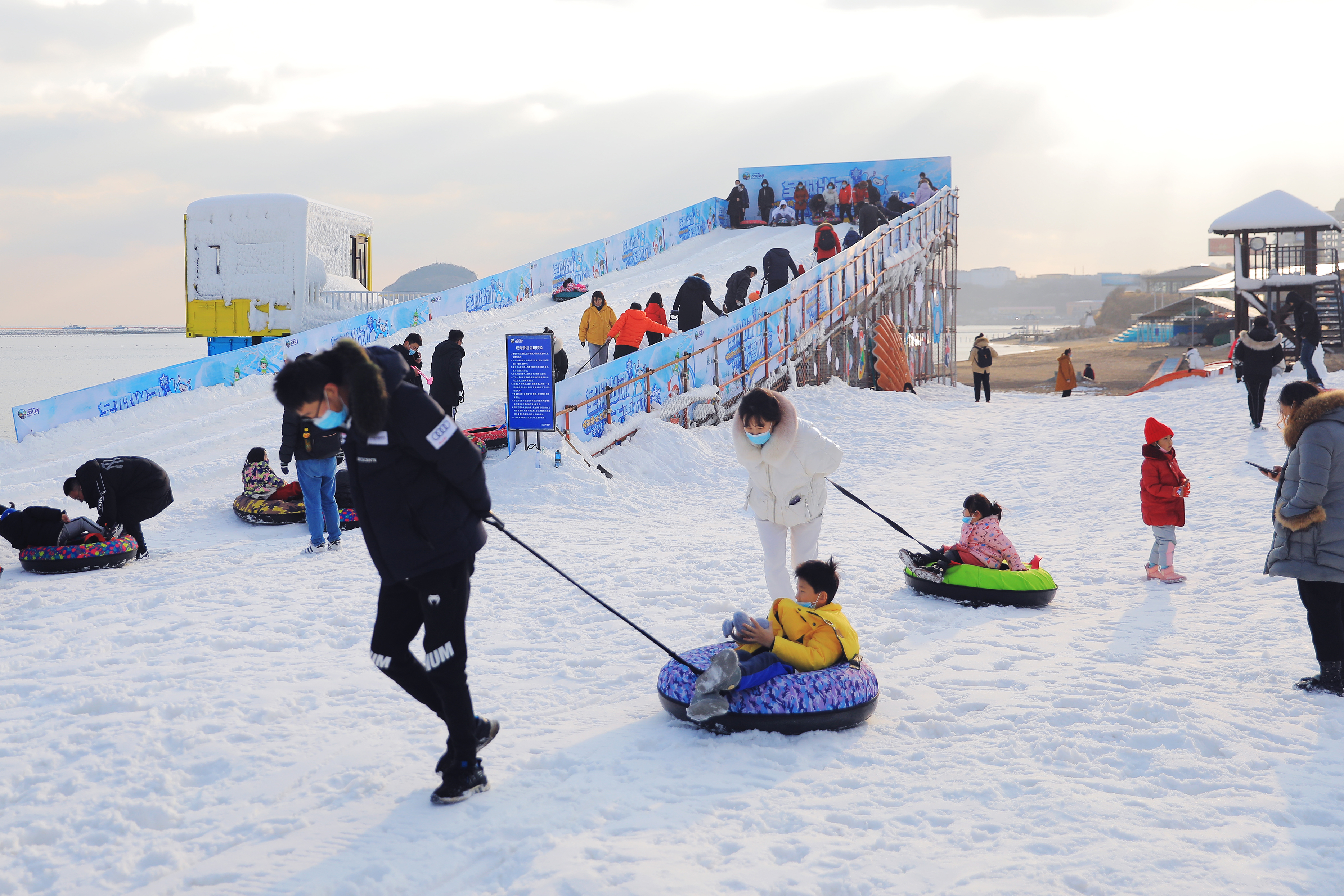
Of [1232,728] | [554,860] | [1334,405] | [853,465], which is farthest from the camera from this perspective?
[853,465]

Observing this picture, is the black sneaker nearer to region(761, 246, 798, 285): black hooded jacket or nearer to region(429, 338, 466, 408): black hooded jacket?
region(429, 338, 466, 408): black hooded jacket

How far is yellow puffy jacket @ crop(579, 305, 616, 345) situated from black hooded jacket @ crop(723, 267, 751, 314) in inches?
118

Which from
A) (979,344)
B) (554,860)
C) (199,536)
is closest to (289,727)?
(554,860)

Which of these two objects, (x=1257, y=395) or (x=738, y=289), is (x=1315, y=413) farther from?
(x=738, y=289)

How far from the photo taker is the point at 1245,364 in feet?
46.1

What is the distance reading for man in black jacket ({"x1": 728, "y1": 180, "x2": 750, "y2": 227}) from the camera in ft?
103

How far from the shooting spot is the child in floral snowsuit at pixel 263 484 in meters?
11.0

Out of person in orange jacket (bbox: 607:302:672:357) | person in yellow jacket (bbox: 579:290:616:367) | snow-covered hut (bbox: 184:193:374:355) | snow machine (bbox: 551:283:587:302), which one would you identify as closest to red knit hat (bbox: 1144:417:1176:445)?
person in orange jacket (bbox: 607:302:672:357)

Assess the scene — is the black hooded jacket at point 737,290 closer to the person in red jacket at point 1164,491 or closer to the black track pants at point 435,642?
the person in red jacket at point 1164,491

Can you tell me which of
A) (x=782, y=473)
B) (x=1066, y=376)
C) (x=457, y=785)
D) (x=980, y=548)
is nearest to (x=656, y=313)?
(x=980, y=548)

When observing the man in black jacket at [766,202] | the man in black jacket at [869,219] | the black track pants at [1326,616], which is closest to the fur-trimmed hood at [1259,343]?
the black track pants at [1326,616]

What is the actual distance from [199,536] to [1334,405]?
973cm

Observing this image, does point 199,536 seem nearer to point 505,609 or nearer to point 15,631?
point 15,631

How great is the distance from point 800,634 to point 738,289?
1466 cm
